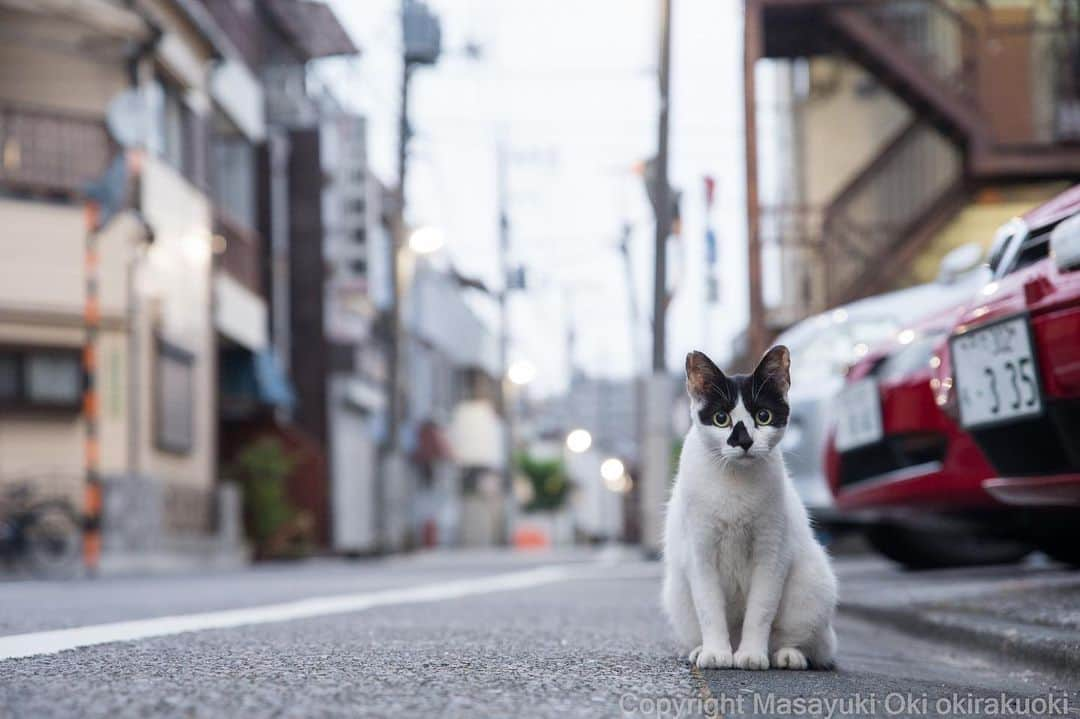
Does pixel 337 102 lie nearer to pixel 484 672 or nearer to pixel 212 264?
pixel 212 264

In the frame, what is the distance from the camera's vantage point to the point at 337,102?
3064cm

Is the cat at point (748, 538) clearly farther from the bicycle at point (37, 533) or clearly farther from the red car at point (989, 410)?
the bicycle at point (37, 533)

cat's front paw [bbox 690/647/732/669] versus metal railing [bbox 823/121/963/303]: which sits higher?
metal railing [bbox 823/121/963/303]

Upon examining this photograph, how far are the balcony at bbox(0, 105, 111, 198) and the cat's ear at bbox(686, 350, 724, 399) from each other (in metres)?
15.6

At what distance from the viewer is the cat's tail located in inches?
153

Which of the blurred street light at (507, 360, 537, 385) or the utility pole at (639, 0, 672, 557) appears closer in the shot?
the utility pole at (639, 0, 672, 557)

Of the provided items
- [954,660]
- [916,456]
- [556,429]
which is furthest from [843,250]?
[556,429]

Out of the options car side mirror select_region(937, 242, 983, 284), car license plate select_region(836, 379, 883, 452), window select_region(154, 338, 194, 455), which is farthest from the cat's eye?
window select_region(154, 338, 194, 455)

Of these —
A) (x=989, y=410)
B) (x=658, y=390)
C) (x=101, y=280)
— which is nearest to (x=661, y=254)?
(x=658, y=390)

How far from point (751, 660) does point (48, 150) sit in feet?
53.1

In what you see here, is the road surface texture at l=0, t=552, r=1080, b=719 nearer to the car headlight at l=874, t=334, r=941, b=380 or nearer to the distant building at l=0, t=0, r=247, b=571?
the car headlight at l=874, t=334, r=941, b=380

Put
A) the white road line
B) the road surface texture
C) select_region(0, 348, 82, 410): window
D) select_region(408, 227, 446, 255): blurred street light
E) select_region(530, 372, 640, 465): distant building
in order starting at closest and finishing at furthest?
1. the road surface texture
2. the white road line
3. select_region(0, 348, 82, 410): window
4. select_region(408, 227, 446, 255): blurred street light
5. select_region(530, 372, 640, 465): distant building

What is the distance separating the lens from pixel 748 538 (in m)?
3.79

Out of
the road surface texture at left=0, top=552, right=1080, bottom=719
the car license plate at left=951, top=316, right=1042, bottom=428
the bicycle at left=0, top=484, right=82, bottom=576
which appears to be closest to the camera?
the road surface texture at left=0, top=552, right=1080, bottom=719
